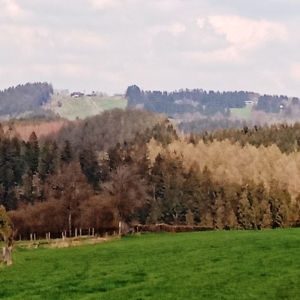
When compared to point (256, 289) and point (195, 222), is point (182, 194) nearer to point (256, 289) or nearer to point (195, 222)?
point (195, 222)

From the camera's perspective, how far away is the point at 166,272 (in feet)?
111

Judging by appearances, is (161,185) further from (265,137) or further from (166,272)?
(166,272)

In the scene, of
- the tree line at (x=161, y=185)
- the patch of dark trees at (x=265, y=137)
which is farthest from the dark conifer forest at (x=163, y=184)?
the patch of dark trees at (x=265, y=137)

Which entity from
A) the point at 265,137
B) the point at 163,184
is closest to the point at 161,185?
the point at 163,184

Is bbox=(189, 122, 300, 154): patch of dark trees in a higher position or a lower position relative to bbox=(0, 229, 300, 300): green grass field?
higher

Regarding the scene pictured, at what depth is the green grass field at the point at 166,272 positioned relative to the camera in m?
27.9

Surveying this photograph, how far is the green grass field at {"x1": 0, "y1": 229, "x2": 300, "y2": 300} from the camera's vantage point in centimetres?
2785

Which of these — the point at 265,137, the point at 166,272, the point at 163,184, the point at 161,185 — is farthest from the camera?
the point at 265,137

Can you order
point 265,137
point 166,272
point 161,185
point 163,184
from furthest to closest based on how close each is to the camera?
point 265,137
point 161,185
point 163,184
point 166,272

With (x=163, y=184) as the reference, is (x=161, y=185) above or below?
below

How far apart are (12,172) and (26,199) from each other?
53.5 feet

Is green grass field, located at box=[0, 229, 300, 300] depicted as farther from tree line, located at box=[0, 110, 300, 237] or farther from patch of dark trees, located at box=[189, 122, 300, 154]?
patch of dark trees, located at box=[189, 122, 300, 154]

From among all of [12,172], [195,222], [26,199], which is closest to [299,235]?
[195,222]

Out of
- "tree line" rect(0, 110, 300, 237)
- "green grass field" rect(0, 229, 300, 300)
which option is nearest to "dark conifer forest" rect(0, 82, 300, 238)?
"tree line" rect(0, 110, 300, 237)
